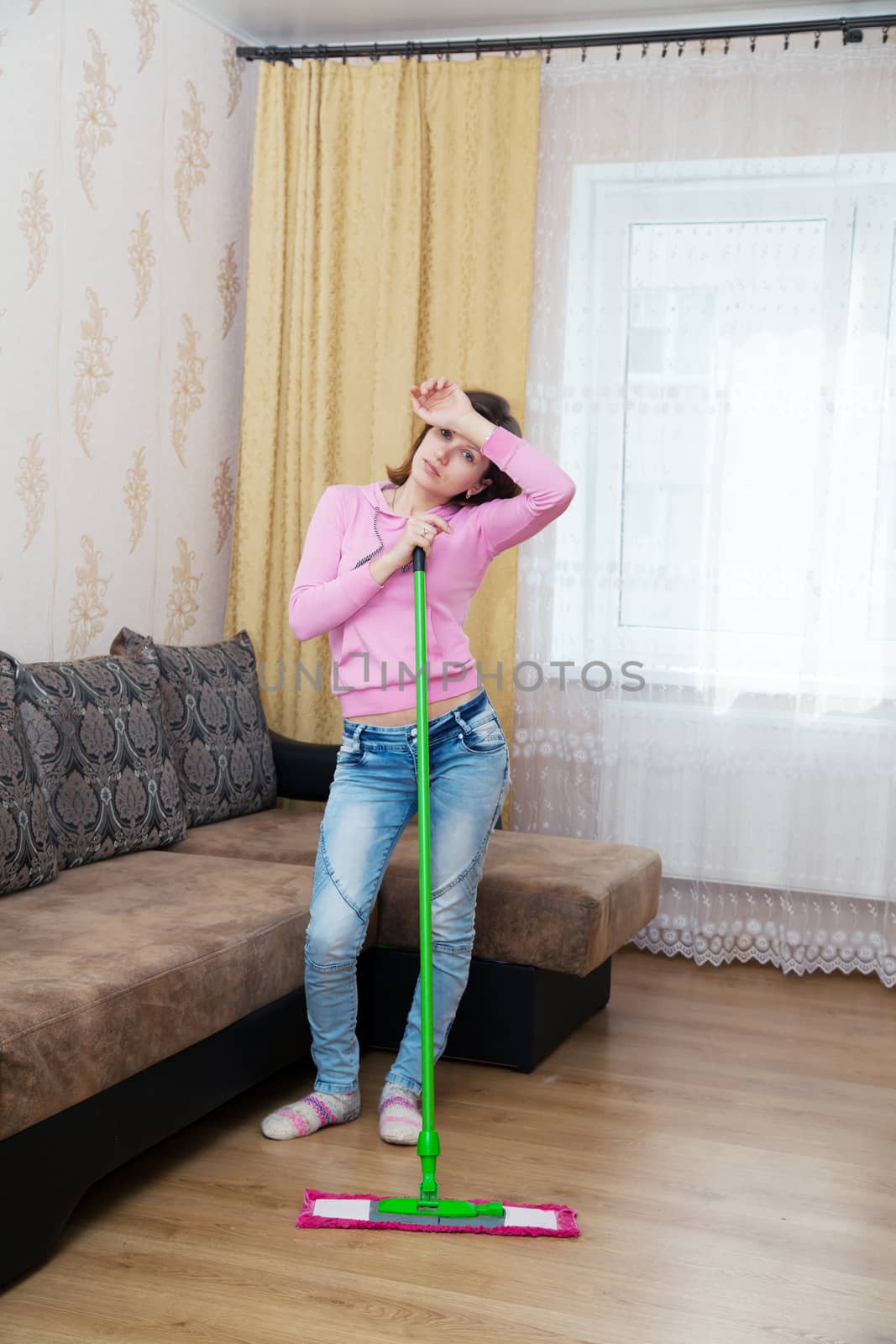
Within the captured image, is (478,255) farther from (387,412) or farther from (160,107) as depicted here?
(160,107)

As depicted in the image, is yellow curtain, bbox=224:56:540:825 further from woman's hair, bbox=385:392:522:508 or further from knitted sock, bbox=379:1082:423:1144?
knitted sock, bbox=379:1082:423:1144

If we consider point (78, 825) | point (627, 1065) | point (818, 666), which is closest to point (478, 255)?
point (818, 666)

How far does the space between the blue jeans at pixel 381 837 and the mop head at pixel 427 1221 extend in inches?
15.8

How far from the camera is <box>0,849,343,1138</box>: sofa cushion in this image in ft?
6.26

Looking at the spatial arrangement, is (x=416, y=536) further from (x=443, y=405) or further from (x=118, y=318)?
(x=118, y=318)

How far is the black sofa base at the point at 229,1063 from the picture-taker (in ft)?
6.29

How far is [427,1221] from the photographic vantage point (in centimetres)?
216

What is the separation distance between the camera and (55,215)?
328 centimetres

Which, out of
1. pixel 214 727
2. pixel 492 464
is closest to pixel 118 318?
pixel 214 727

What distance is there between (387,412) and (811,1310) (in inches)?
108

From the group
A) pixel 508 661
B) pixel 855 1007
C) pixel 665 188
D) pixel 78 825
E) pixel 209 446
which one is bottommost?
pixel 855 1007

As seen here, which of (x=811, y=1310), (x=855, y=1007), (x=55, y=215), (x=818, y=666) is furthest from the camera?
(x=818, y=666)

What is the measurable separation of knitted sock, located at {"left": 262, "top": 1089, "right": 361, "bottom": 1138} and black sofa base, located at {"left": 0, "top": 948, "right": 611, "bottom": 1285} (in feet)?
0.27

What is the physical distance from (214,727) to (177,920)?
3.60ft
